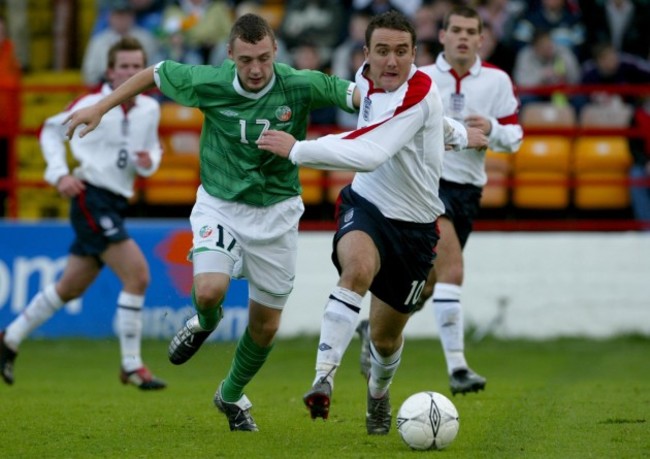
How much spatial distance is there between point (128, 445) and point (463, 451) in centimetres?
191

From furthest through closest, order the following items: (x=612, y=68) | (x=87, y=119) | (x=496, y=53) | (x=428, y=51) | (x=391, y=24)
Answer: (x=496, y=53) → (x=612, y=68) → (x=428, y=51) → (x=87, y=119) → (x=391, y=24)

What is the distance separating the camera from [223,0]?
56.4ft

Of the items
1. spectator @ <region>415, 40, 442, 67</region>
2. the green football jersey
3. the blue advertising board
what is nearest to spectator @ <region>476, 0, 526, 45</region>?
spectator @ <region>415, 40, 442, 67</region>

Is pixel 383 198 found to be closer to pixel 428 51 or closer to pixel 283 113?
pixel 283 113

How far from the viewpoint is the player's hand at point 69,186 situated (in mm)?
10789

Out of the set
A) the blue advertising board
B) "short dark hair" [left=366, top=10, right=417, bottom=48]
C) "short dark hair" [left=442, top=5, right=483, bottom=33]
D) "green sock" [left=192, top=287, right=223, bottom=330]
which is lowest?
the blue advertising board

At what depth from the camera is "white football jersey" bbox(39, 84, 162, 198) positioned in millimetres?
10945

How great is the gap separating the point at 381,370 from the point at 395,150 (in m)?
1.43

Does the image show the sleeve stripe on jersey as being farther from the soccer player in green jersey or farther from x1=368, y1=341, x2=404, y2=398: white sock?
x1=368, y1=341, x2=404, y2=398: white sock

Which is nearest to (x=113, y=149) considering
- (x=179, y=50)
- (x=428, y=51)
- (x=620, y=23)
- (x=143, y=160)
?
(x=143, y=160)

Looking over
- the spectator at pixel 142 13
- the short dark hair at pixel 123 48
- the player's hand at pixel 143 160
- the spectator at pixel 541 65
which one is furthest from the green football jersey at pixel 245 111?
the spectator at pixel 142 13

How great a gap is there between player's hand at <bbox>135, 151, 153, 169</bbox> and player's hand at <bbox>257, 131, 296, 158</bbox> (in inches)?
162

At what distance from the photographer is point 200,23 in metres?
16.7

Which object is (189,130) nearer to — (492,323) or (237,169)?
(492,323)
